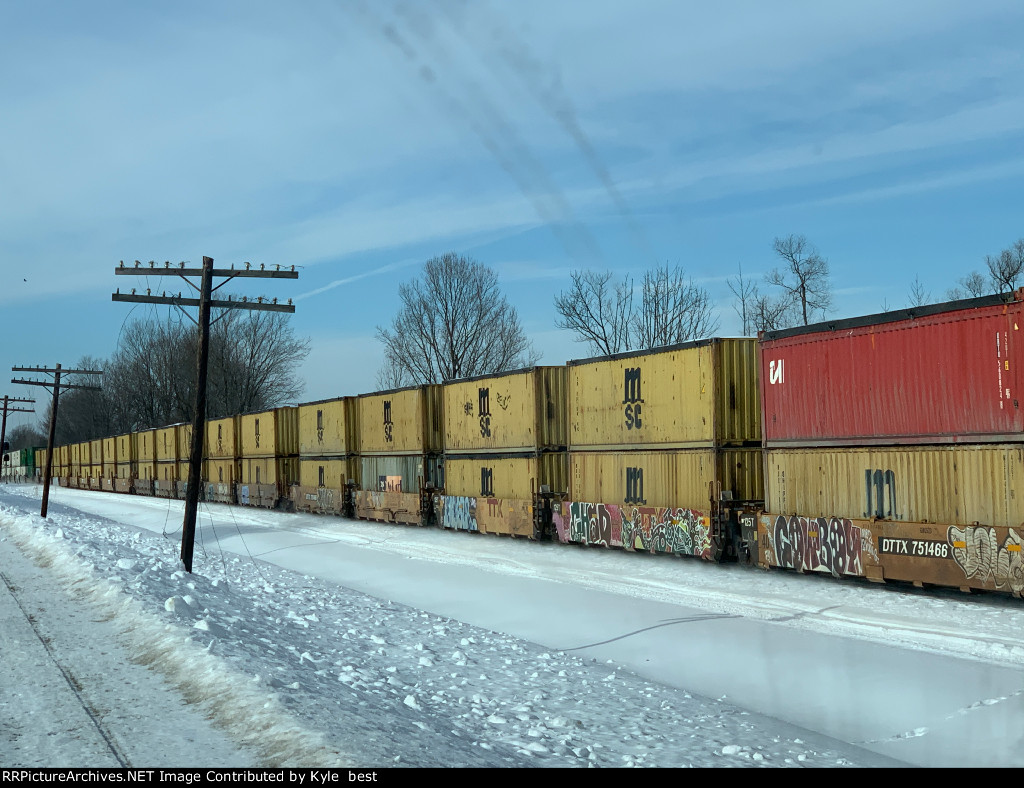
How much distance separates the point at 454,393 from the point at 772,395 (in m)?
13.1

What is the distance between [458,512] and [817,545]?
14.0 metres

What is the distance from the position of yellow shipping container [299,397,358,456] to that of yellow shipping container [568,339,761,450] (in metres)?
15.0

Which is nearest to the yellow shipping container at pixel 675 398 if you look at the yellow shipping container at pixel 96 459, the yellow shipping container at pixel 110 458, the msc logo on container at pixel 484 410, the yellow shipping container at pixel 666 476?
the yellow shipping container at pixel 666 476

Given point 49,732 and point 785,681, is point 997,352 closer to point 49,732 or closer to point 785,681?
point 785,681

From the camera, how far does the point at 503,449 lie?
25250mm

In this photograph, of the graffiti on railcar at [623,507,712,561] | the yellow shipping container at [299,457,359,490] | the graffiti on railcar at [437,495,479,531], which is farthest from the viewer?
the yellow shipping container at [299,457,359,490]

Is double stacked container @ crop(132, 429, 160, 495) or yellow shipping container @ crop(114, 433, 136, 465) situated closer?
double stacked container @ crop(132, 429, 160, 495)

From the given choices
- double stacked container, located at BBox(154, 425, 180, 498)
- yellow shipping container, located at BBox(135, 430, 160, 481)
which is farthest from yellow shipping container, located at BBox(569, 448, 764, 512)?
yellow shipping container, located at BBox(135, 430, 160, 481)

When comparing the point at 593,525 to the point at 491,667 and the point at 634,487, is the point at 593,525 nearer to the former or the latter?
the point at 634,487

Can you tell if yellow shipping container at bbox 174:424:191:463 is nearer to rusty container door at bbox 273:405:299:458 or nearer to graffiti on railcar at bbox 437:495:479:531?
rusty container door at bbox 273:405:299:458

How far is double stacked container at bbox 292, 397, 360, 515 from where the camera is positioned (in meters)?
34.6

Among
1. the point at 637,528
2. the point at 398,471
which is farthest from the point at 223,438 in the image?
the point at 637,528

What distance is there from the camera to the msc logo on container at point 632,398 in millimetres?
20078

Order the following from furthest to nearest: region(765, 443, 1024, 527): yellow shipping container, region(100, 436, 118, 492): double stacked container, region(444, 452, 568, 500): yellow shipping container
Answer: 1. region(100, 436, 118, 492): double stacked container
2. region(444, 452, 568, 500): yellow shipping container
3. region(765, 443, 1024, 527): yellow shipping container
